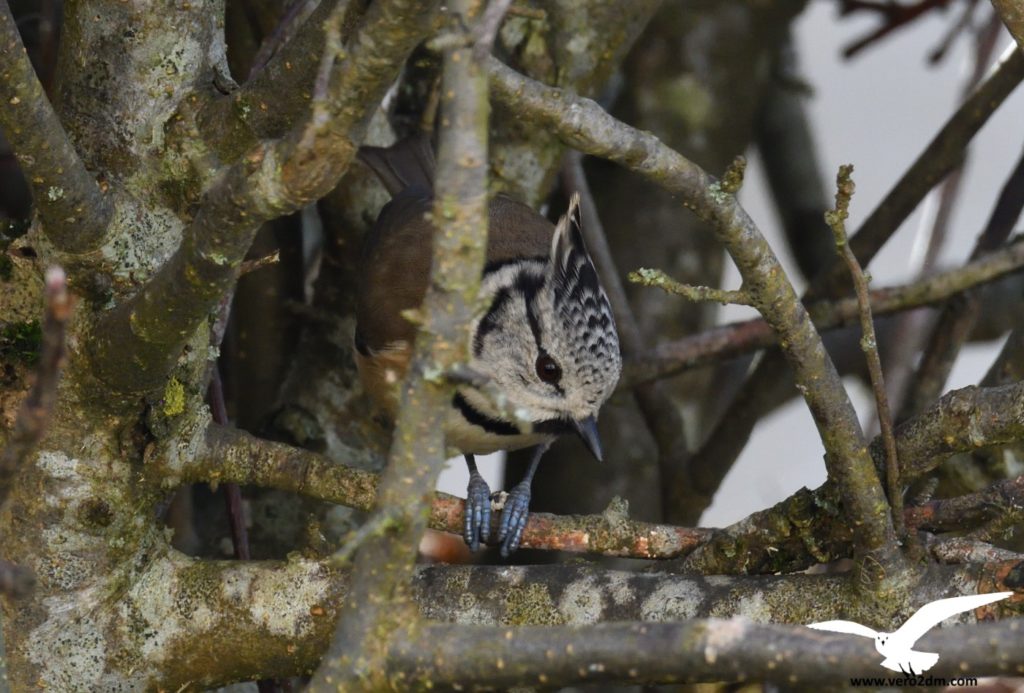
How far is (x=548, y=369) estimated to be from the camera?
291 cm

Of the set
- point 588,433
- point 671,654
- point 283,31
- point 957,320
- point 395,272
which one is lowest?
point 671,654

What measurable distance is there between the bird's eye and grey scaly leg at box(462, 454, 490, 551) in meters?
0.29

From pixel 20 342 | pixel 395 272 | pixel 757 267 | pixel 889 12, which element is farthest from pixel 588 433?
pixel 889 12

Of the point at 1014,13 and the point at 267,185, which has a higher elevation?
the point at 1014,13

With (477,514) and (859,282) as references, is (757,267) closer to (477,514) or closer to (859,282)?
(859,282)

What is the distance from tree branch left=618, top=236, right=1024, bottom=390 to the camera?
319 centimetres

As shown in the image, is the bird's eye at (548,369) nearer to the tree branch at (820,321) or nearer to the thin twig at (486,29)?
the tree branch at (820,321)

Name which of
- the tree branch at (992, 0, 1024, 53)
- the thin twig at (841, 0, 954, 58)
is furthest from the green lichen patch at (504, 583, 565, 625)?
the thin twig at (841, 0, 954, 58)

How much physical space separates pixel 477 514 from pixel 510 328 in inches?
18.1

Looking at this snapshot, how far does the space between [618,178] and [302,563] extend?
2.47 metres

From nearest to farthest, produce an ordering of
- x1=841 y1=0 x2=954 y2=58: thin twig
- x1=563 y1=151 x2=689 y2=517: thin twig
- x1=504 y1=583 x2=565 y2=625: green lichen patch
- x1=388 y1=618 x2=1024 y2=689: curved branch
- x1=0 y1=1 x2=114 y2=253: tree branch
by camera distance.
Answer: x1=388 y1=618 x2=1024 y2=689: curved branch
x1=0 y1=1 x2=114 y2=253: tree branch
x1=504 y1=583 x2=565 y2=625: green lichen patch
x1=563 y1=151 x2=689 y2=517: thin twig
x1=841 y1=0 x2=954 y2=58: thin twig

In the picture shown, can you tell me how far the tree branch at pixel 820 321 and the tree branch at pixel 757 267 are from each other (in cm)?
120

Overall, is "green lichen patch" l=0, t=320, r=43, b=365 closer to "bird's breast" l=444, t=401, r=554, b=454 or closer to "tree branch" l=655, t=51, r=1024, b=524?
"bird's breast" l=444, t=401, r=554, b=454

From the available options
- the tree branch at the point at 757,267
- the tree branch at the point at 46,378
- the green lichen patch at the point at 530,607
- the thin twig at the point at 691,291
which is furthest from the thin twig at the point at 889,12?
the tree branch at the point at 46,378
